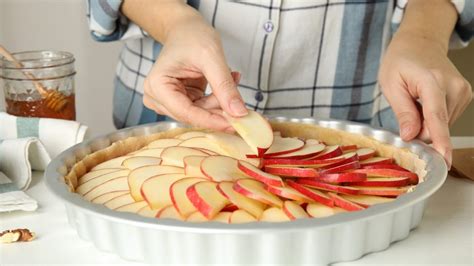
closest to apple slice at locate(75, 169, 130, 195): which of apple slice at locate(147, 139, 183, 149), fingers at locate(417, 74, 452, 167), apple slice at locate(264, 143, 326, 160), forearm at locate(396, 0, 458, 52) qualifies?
apple slice at locate(147, 139, 183, 149)

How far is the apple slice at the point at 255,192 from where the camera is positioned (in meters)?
0.91

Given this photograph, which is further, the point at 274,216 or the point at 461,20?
the point at 461,20

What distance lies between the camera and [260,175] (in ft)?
3.18

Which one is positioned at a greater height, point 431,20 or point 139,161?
point 431,20

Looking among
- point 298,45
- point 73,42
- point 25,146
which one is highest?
point 298,45

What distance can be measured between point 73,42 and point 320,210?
165cm

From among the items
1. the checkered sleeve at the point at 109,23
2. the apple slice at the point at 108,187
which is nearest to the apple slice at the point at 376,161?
the apple slice at the point at 108,187

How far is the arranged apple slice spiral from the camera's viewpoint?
0.91 m

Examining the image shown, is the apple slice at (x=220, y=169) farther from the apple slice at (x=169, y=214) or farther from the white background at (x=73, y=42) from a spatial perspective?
the white background at (x=73, y=42)

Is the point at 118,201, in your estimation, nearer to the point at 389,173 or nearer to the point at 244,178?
the point at 244,178

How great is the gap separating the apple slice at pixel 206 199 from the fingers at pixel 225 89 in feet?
0.51

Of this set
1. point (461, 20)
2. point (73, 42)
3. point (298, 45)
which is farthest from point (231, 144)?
point (73, 42)

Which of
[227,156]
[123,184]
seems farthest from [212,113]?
[123,184]

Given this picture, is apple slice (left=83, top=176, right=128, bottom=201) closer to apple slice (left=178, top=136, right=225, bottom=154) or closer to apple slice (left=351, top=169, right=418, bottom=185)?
apple slice (left=178, top=136, right=225, bottom=154)
